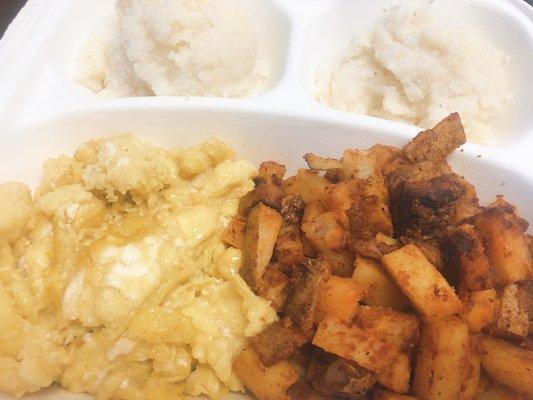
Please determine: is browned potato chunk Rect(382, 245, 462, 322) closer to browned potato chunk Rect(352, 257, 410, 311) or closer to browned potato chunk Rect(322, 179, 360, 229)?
browned potato chunk Rect(352, 257, 410, 311)

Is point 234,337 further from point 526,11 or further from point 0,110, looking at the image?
point 526,11

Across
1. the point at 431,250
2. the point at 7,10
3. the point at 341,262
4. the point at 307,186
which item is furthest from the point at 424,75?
the point at 7,10

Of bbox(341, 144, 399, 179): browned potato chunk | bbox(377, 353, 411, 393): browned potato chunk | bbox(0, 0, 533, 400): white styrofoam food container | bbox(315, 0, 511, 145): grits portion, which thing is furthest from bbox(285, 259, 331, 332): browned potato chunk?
bbox(315, 0, 511, 145): grits portion

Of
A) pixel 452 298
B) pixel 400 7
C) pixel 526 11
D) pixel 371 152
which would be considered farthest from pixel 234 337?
pixel 526 11

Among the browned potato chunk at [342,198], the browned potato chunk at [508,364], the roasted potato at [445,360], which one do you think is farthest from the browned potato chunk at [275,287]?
the browned potato chunk at [508,364]

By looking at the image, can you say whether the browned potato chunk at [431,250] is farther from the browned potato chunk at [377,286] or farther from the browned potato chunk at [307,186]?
the browned potato chunk at [307,186]

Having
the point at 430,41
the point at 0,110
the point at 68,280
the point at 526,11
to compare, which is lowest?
the point at 68,280

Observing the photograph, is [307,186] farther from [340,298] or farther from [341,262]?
[340,298]
